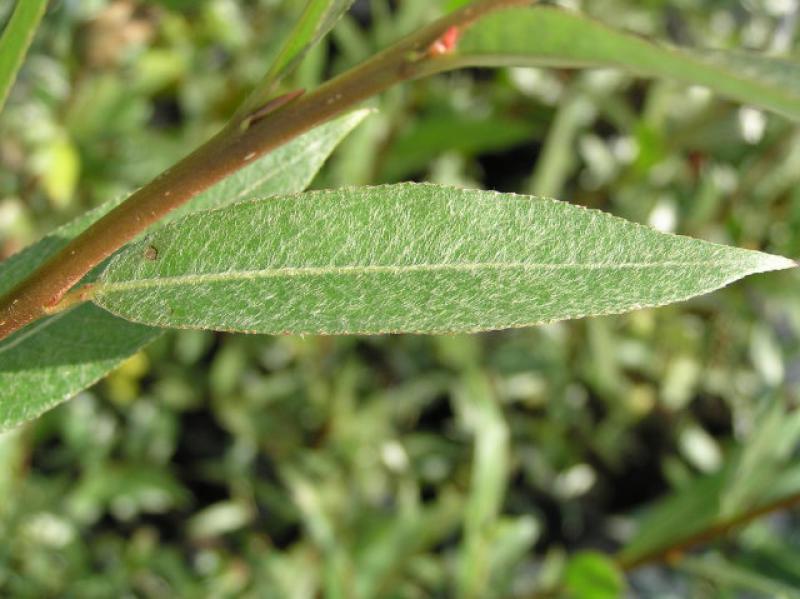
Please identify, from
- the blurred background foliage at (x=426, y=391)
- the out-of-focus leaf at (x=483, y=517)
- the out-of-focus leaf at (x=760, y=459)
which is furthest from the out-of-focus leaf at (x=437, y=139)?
the out-of-focus leaf at (x=760, y=459)

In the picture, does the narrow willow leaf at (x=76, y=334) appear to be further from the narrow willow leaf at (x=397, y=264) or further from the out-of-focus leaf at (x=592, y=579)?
the out-of-focus leaf at (x=592, y=579)

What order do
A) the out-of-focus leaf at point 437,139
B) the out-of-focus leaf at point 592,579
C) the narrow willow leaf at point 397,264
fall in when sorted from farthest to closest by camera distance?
the out-of-focus leaf at point 437,139 < the out-of-focus leaf at point 592,579 < the narrow willow leaf at point 397,264

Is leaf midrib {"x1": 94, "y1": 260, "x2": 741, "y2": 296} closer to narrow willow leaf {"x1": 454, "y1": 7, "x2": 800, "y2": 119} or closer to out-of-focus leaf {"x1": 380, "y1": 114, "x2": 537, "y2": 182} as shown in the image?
narrow willow leaf {"x1": 454, "y1": 7, "x2": 800, "y2": 119}

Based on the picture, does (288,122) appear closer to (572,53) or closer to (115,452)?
(572,53)

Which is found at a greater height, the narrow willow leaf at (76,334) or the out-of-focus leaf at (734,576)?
the narrow willow leaf at (76,334)

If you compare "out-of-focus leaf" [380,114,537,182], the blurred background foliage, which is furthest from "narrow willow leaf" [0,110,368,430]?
"out-of-focus leaf" [380,114,537,182]
